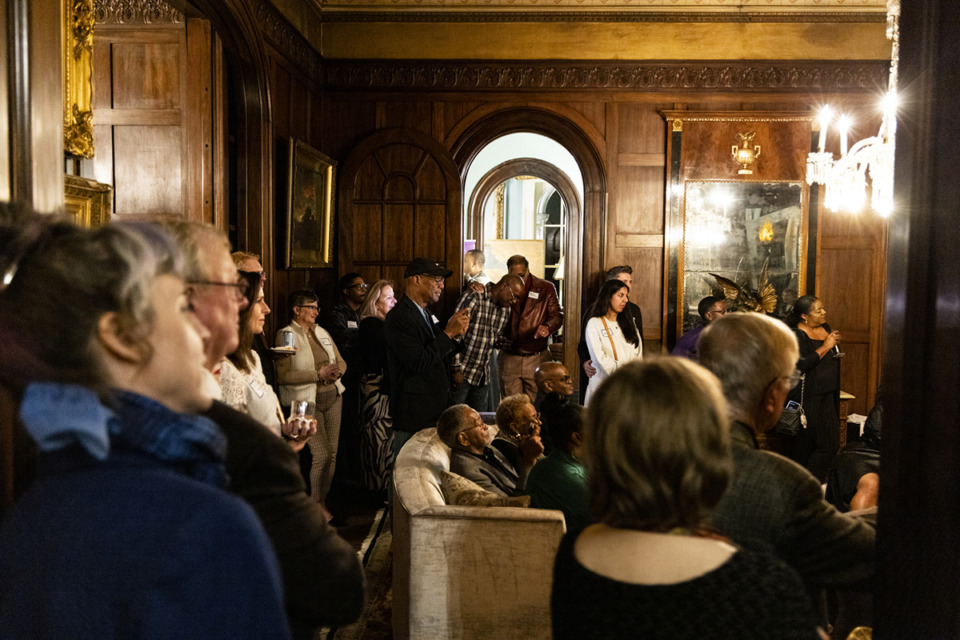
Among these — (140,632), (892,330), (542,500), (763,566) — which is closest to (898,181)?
(892,330)

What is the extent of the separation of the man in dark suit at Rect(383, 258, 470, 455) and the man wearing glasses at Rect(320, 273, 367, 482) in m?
0.76

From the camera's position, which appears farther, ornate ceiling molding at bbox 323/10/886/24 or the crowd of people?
ornate ceiling molding at bbox 323/10/886/24

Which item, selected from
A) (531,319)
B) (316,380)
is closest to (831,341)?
(531,319)

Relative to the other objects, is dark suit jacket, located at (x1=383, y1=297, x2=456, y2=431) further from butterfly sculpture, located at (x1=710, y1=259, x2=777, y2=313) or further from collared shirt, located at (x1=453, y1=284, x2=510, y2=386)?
butterfly sculpture, located at (x1=710, y1=259, x2=777, y2=313)

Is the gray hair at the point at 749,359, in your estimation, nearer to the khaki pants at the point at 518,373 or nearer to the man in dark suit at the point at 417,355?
the man in dark suit at the point at 417,355

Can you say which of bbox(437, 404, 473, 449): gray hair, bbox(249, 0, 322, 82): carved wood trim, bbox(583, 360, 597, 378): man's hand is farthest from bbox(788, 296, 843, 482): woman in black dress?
bbox(249, 0, 322, 82): carved wood trim

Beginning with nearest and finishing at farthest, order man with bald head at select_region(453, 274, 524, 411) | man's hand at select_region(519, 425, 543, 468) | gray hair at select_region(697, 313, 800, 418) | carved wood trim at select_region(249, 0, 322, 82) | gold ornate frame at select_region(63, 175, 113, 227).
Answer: gray hair at select_region(697, 313, 800, 418)
gold ornate frame at select_region(63, 175, 113, 227)
man's hand at select_region(519, 425, 543, 468)
carved wood trim at select_region(249, 0, 322, 82)
man with bald head at select_region(453, 274, 524, 411)

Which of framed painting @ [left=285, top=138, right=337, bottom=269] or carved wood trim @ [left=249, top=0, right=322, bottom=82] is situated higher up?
carved wood trim @ [left=249, top=0, right=322, bottom=82]

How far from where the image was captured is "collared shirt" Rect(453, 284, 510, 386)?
600cm

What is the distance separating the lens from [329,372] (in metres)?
4.76

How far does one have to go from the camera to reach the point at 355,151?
24.2ft

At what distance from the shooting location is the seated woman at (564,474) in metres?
2.92

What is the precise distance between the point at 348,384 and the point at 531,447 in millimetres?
2293

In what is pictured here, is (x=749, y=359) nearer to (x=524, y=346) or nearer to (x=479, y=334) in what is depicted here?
(x=479, y=334)
